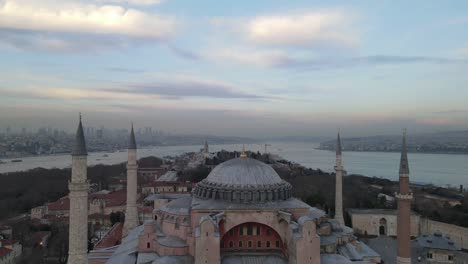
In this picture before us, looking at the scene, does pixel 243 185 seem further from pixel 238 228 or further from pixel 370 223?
pixel 370 223

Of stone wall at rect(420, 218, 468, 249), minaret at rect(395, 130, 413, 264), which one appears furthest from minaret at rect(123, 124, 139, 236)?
stone wall at rect(420, 218, 468, 249)

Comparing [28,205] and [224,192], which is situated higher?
[224,192]

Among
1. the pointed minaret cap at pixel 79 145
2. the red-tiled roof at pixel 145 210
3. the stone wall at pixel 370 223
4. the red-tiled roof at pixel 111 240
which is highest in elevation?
the pointed minaret cap at pixel 79 145

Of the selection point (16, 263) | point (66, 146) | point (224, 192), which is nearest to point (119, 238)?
point (16, 263)

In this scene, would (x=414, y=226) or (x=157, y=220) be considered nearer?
(x=157, y=220)

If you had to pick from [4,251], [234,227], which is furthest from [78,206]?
[4,251]

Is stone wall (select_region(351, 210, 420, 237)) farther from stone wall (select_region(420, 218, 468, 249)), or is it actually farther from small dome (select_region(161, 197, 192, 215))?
small dome (select_region(161, 197, 192, 215))

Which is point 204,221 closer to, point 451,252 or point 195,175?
point 451,252

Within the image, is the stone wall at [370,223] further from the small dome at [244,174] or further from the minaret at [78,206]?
the minaret at [78,206]

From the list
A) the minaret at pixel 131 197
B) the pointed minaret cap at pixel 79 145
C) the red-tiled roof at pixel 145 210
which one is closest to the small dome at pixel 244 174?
the pointed minaret cap at pixel 79 145
